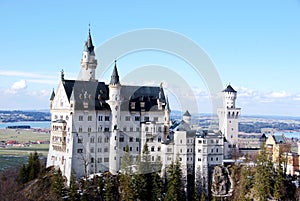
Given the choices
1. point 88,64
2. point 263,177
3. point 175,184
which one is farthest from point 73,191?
point 263,177

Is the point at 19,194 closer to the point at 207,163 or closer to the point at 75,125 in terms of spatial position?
the point at 75,125

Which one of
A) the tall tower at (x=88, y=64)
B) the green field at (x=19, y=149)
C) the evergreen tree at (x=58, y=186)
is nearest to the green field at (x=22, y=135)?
the green field at (x=19, y=149)

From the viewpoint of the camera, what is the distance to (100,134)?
45.5 meters

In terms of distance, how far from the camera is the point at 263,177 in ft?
139

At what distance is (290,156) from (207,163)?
8998 mm

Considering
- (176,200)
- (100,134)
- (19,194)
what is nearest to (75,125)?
(100,134)

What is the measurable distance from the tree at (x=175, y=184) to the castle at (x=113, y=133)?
5.85ft

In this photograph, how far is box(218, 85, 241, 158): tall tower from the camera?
50734 mm

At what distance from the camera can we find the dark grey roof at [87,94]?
4456 cm

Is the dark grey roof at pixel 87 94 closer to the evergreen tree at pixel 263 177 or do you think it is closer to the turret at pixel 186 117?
the turret at pixel 186 117

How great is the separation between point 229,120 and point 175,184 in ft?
40.0

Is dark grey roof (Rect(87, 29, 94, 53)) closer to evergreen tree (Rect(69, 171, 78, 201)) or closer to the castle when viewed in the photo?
the castle

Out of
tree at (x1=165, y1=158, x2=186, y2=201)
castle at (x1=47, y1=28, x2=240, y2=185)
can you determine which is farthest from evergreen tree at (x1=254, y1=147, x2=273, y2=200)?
tree at (x1=165, y1=158, x2=186, y2=201)

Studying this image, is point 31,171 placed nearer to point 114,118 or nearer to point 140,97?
point 114,118
